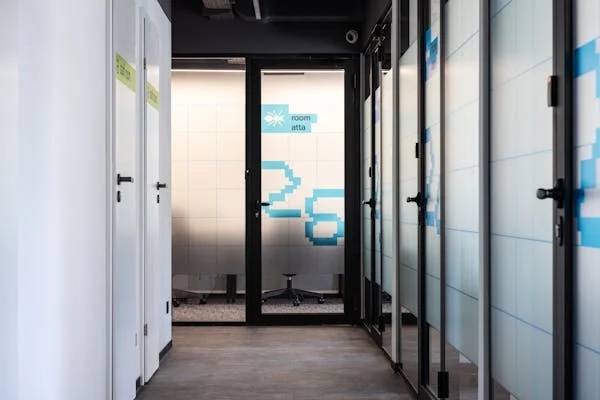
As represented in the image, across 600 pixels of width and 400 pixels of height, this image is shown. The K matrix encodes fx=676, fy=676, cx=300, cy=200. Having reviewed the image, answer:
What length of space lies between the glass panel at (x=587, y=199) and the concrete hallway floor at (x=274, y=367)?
231cm

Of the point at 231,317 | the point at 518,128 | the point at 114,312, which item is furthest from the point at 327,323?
the point at 518,128

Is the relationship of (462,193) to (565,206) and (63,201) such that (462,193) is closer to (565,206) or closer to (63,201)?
(565,206)

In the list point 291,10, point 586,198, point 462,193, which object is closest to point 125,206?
point 462,193

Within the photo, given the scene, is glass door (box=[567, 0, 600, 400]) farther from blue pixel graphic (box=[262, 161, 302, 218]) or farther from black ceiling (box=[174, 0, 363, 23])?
blue pixel graphic (box=[262, 161, 302, 218])

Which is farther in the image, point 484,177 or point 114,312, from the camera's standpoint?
point 114,312

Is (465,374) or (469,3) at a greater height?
(469,3)

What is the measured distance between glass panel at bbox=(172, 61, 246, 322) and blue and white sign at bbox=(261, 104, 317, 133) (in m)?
1.07

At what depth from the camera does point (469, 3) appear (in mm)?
3049

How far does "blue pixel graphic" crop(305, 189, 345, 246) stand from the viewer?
6.80 meters

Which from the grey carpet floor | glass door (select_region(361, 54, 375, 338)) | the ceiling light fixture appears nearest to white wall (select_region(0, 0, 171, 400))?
the ceiling light fixture

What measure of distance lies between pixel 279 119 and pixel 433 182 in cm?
320

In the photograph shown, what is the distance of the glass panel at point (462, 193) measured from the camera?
2.97 meters

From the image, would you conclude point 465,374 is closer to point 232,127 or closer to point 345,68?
point 345,68

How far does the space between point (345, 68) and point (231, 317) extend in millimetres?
2793
